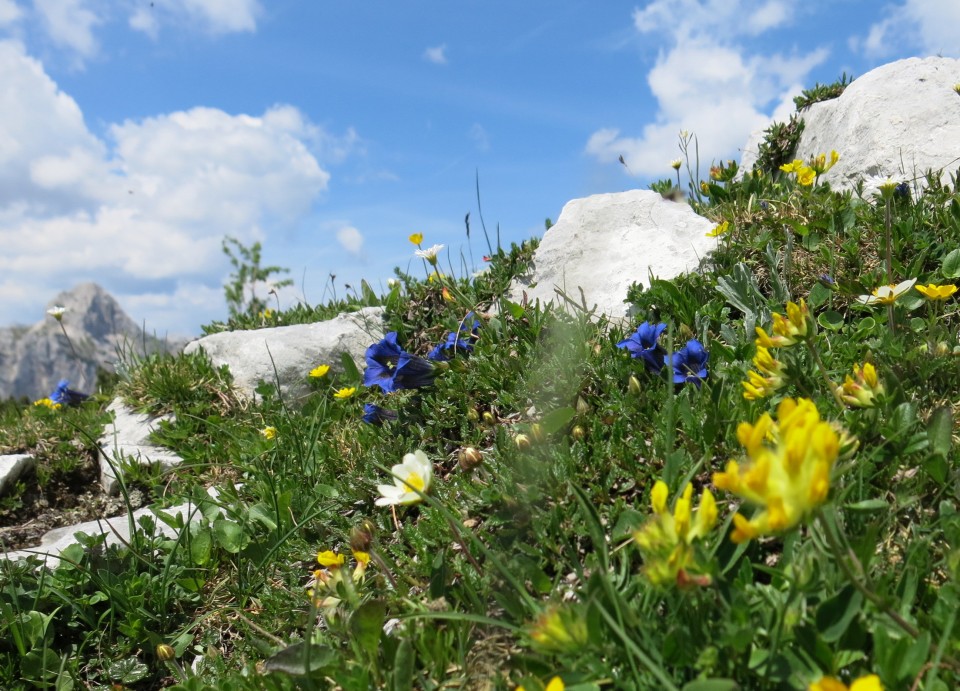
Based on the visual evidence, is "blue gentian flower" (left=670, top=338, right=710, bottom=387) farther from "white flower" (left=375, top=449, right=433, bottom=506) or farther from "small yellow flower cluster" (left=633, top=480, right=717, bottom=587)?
"small yellow flower cluster" (left=633, top=480, right=717, bottom=587)

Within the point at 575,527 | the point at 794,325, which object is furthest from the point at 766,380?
the point at 575,527

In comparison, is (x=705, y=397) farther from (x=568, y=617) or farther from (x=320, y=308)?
(x=320, y=308)

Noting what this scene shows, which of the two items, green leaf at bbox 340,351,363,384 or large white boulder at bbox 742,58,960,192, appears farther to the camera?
large white boulder at bbox 742,58,960,192

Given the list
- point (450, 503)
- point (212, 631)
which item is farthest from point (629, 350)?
point (212, 631)

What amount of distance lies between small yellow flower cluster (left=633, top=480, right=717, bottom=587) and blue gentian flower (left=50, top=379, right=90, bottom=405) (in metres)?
6.33

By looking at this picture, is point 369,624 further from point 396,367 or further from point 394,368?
point 394,368

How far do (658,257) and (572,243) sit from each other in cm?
64

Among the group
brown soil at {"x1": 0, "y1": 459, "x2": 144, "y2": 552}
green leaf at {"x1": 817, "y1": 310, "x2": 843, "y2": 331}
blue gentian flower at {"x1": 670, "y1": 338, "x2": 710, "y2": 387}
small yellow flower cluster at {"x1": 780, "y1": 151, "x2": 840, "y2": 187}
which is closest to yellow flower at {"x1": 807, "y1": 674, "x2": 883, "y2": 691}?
blue gentian flower at {"x1": 670, "y1": 338, "x2": 710, "y2": 387}

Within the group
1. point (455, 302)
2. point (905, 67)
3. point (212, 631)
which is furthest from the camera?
point (905, 67)

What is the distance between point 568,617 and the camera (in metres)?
1.62

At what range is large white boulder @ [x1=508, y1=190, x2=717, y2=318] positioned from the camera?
4.16 m

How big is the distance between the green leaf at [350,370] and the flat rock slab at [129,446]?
119cm

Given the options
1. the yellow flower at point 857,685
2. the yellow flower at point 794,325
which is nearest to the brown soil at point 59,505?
the yellow flower at point 794,325

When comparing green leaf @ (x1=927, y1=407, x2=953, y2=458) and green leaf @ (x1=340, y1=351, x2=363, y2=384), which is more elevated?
green leaf @ (x1=340, y1=351, x2=363, y2=384)
